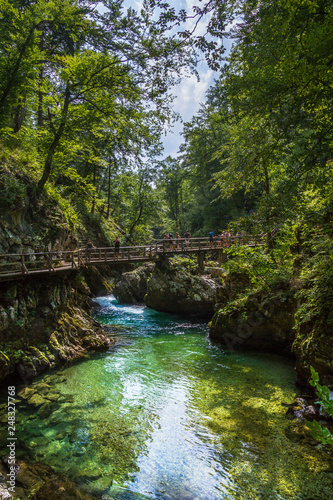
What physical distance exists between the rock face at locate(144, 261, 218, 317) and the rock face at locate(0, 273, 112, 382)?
6.78 metres

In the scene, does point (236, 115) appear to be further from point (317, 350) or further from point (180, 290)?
point (180, 290)

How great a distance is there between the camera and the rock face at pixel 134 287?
2259cm

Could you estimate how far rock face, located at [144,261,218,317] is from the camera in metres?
18.5

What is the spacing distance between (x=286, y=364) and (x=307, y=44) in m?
8.95

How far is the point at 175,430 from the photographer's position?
6.27 m

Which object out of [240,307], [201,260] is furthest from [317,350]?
[201,260]

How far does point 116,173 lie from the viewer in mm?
29000

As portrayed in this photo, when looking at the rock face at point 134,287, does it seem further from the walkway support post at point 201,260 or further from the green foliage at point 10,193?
the green foliage at point 10,193

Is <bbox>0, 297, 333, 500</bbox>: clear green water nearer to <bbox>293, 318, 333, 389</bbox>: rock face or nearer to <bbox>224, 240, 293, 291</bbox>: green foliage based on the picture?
<bbox>293, 318, 333, 389</bbox>: rock face

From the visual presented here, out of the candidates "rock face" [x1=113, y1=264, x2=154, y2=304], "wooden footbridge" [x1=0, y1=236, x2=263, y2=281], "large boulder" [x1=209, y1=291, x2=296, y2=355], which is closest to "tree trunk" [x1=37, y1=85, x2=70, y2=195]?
"wooden footbridge" [x1=0, y1=236, x2=263, y2=281]

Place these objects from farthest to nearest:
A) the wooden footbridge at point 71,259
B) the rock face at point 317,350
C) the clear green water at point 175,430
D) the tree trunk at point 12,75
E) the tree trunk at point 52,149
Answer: the tree trunk at point 52,149
the tree trunk at point 12,75
the wooden footbridge at point 71,259
the rock face at point 317,350
the clear green water at point 175,430

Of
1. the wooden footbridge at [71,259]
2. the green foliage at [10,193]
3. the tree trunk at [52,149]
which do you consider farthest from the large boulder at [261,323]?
the tree trunk at [52,149]

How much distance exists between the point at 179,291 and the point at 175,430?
40.7 ft

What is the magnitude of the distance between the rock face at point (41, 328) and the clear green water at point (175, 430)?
2.43 ft
